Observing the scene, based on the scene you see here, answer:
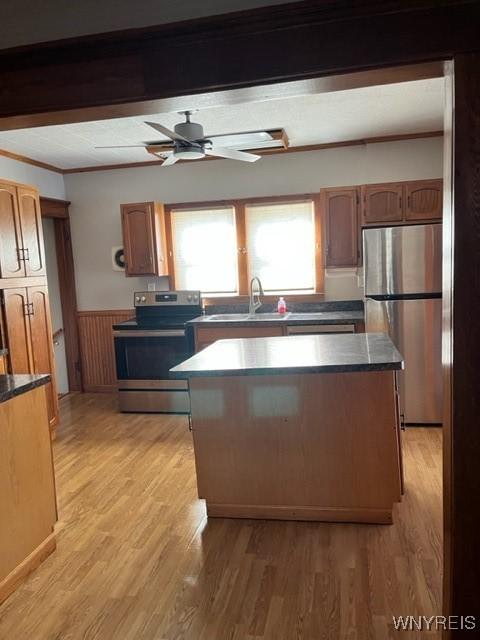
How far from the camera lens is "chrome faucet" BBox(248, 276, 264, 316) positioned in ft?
15.6

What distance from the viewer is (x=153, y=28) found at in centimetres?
136

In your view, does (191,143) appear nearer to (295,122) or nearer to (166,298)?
(295,122)

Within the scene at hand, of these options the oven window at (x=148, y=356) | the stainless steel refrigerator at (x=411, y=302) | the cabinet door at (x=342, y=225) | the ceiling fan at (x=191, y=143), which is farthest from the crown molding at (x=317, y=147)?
the oven window at (x=148, y=356)

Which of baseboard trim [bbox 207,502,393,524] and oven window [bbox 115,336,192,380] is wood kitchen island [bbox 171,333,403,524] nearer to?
baseboard trim [bbox 207,502,393,524]

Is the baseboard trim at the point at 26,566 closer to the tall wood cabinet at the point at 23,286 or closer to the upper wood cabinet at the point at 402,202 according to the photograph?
the tall wood cabinet at the point at 23,286

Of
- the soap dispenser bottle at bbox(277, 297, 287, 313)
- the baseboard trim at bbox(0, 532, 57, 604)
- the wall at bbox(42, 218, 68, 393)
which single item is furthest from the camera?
the wall at bbox(42, 218, 68, 393)

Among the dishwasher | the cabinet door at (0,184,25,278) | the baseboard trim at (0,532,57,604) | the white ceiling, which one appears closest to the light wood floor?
the baseboard trim at (0,532,57,604)

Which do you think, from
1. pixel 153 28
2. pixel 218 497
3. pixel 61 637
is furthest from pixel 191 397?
pixel 153 28

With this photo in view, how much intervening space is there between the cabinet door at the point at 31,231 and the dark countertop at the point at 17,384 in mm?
1745

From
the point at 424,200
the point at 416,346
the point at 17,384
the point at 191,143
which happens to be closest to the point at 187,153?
the point at 191,143

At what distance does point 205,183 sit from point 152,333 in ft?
5.52

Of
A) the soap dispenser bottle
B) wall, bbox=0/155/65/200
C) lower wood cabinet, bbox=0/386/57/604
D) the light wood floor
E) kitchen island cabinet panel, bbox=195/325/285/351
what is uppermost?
wall, bbox=0/155/65/200

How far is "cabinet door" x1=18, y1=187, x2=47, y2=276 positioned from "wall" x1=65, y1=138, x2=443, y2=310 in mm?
1369

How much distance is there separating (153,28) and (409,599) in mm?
2272
